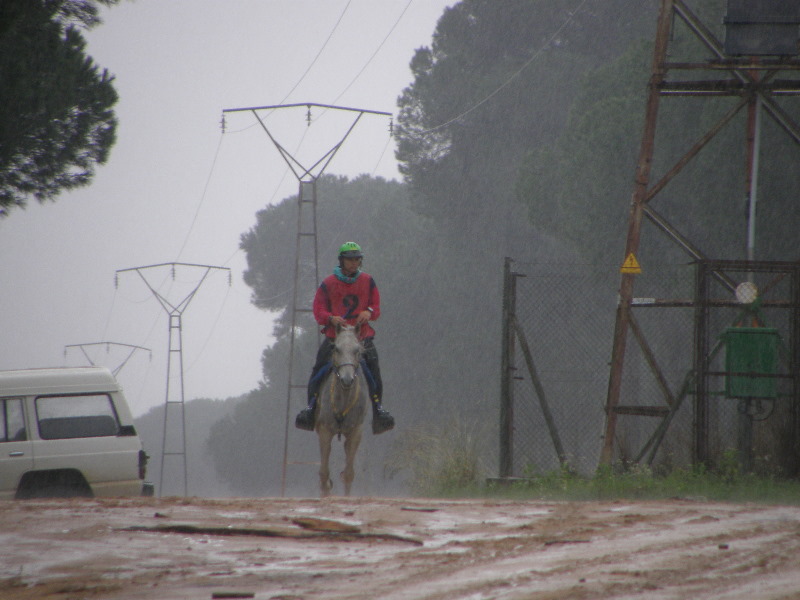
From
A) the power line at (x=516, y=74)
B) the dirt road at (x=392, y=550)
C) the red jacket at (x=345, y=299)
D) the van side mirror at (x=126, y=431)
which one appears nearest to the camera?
the dirt road at (x=392, y=550)

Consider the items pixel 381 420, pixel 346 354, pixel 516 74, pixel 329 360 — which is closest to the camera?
pixel 346 354

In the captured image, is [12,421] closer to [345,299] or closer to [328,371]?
[328,371]

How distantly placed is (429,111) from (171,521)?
49726 millimetres

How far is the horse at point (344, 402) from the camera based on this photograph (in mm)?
13461

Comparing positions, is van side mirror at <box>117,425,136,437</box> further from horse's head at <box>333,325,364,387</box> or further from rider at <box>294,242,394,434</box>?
horse's head at <box>333,325,364,387</box>

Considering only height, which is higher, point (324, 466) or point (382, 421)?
point (382, 421)

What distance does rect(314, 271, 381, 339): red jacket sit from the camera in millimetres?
13898

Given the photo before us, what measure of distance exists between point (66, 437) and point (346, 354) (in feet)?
12.9

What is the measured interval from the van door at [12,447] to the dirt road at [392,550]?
3496mm

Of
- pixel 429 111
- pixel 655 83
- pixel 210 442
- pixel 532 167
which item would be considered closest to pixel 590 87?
pixel 532 167

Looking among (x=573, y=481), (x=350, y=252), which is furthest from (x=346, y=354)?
(x=573, y=481)

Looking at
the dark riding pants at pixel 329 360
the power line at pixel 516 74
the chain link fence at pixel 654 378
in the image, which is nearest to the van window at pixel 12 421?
the dark riding pants at pixel 329 360

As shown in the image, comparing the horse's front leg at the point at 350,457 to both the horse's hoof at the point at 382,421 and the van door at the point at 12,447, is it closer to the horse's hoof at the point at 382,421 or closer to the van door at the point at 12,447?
the horse's hoof at the point at 382,421

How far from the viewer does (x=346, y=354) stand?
13414 millimetres
